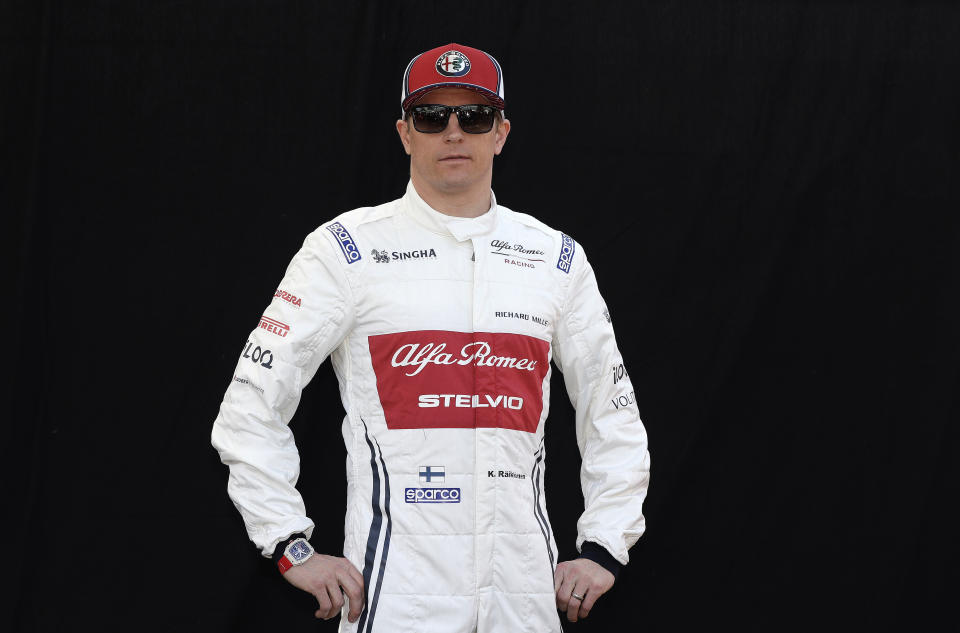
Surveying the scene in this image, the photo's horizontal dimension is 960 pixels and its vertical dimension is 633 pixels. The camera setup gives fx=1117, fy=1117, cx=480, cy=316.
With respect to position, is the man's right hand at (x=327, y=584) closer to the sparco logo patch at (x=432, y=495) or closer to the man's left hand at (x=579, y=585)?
the sparco logo patch at (x=432, y=495)

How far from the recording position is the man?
2.04 m

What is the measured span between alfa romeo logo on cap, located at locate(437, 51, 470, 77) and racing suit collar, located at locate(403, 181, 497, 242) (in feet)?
0.83

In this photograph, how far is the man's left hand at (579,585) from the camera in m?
2.13

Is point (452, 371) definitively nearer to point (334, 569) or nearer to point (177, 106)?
point (334, 569)

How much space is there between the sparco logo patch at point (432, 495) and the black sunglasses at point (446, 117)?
71cm

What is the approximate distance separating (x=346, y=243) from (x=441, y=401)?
1.21ft

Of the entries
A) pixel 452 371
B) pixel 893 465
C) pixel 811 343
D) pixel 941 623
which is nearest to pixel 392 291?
pixel 452 371

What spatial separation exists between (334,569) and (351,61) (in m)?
1.46

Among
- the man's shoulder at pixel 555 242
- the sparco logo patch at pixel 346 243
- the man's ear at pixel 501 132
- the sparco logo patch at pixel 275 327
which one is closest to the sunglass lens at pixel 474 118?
the man's ear at pixel 501 132

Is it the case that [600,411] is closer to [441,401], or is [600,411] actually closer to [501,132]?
[441,401]

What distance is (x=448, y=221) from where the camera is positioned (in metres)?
2.24

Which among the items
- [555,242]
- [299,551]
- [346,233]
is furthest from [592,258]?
[299,551]

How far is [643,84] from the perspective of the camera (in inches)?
→ 122

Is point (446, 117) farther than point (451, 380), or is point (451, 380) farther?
point (446, 117)
